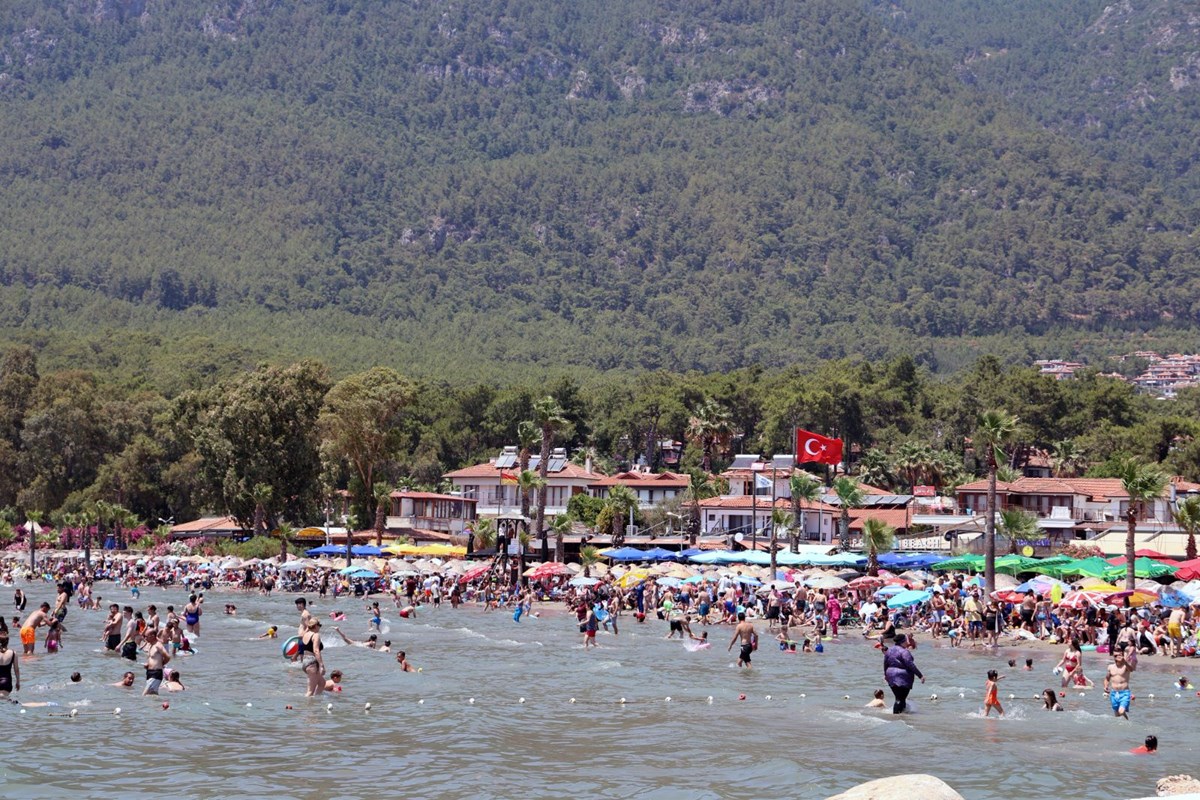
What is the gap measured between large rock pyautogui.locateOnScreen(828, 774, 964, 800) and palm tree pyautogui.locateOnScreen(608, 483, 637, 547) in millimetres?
58407

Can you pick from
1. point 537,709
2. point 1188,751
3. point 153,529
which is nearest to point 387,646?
point 537,709

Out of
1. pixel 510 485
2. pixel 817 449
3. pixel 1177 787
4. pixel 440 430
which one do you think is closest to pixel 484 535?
pixel 817 449

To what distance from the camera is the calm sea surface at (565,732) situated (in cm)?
2064

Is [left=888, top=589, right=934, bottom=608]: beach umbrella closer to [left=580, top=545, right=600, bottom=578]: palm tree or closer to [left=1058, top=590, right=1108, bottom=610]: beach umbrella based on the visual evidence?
[left=1058, top=590, right=1108, bottom=610]: beach umbrella

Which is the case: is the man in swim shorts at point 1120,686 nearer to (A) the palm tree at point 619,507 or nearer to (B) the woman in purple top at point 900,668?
(B) the woman in purple top at point 900,668

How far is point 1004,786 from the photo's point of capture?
67.6 feet

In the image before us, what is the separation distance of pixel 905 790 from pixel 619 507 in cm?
6321

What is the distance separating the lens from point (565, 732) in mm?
24922

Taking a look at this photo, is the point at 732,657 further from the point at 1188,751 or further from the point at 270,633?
the point at 1188,751

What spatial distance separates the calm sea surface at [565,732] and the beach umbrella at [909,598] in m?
5.79

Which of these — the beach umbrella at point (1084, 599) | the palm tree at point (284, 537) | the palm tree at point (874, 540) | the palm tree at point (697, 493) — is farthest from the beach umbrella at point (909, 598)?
the palm tree at point (284, 537)

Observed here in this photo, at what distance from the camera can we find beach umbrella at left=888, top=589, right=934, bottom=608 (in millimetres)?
43000

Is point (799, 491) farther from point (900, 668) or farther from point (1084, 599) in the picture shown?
point (900, 668)

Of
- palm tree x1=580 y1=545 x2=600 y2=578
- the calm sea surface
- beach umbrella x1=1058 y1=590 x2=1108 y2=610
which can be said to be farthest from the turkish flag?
the calm sea surface
